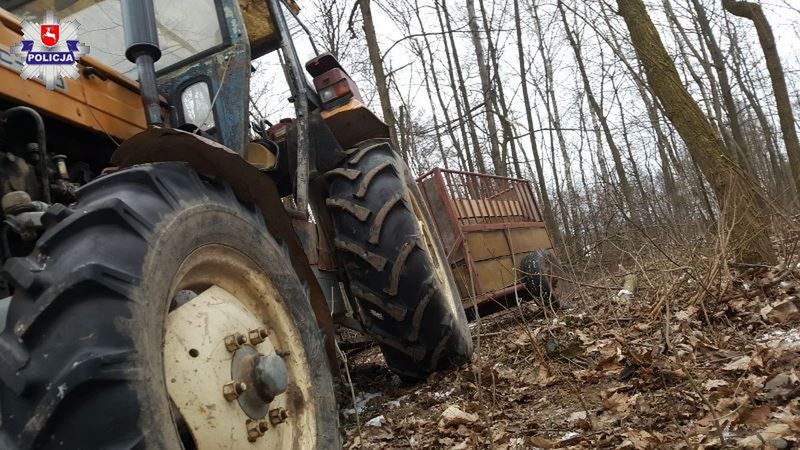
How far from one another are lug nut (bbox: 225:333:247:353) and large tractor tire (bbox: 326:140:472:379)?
1.68m

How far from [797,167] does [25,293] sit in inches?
414

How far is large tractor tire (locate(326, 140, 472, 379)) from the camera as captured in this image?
11.2ft

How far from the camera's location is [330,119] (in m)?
3.81

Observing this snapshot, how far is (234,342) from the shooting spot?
5.57 ft

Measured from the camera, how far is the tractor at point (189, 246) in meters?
1.22

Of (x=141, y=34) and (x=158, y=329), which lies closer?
(x=158, y=329)

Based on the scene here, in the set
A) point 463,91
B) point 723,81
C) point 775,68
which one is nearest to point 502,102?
point 463,91

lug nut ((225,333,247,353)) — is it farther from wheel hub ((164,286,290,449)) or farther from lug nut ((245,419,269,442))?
lug nut ((245,419,269,442))

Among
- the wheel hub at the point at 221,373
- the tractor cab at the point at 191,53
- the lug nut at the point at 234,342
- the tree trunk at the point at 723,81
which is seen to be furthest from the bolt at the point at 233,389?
the tree trunk at the point at 723,81

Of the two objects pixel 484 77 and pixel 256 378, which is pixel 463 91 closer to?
pixel 484 77

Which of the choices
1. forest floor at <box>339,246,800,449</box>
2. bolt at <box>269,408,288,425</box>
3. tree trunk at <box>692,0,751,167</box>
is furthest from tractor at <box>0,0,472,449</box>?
tree trunk at <box>692,0,751,167</box>

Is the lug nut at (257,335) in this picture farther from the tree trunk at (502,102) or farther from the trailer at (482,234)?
the tree trunk at (502,102)

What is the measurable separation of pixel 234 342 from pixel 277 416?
28 cm

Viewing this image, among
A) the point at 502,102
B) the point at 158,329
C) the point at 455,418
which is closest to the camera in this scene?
the point at 158,329
